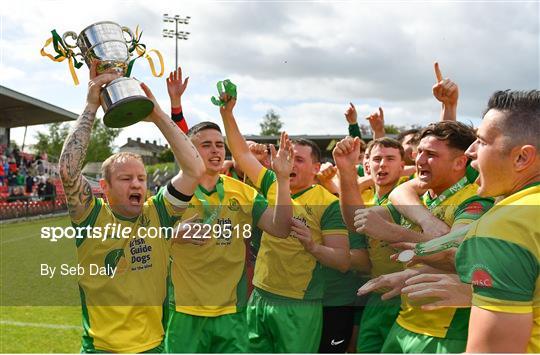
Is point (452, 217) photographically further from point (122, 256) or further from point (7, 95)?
point (7, 95)

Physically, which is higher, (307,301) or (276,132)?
(276,132)

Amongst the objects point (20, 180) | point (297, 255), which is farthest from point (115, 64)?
point (20, 180)

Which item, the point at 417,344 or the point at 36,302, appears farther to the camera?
the point at 36,302

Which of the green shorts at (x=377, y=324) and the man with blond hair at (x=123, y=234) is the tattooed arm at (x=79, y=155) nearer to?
the man with blond hair at (x=123, y=234)

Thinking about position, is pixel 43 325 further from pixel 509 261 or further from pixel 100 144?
pixel 100 144

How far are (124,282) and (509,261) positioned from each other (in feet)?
7.41

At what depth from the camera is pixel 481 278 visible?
172 centimetres

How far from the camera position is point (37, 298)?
874 cm

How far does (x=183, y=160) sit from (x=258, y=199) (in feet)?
3.40

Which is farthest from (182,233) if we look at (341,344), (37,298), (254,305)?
(37,298)

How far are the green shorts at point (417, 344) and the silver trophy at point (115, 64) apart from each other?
1.96m

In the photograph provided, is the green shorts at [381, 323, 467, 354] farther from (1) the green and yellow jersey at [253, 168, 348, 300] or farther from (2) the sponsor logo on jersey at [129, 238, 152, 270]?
(2) the sponsor logo on jersey at [129, 238, 152, 270]

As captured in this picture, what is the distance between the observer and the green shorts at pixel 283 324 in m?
4.02

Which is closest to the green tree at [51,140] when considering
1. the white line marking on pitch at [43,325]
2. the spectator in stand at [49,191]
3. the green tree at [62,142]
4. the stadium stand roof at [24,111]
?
the green tree at [62,142]
